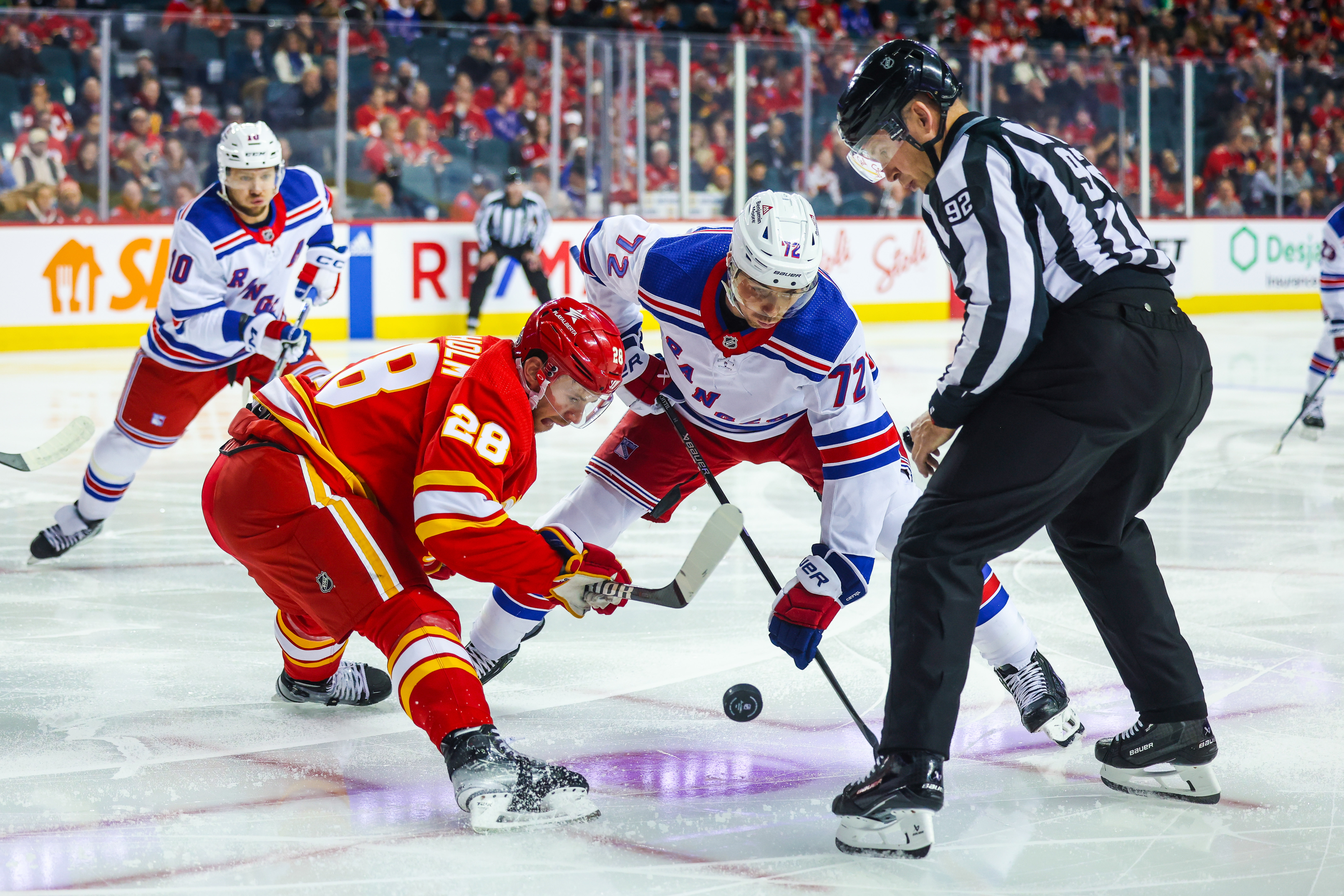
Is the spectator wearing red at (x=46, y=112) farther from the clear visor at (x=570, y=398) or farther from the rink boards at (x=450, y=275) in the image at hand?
the clear visor at (x=570, y=398)

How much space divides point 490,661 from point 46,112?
7974mm

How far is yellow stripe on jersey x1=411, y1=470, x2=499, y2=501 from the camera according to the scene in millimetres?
2406

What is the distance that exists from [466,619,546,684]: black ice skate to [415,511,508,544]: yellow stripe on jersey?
72cm

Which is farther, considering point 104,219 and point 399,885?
point 104,219

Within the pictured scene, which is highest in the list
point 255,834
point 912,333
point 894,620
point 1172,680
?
point 894,620

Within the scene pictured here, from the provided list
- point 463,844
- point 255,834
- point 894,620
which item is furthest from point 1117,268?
point 255,834

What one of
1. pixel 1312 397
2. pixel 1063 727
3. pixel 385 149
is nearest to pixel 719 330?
pixel 1063 727

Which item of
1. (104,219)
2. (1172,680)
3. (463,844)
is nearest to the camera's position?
(463,844)

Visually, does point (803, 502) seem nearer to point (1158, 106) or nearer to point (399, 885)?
point (399, 885)

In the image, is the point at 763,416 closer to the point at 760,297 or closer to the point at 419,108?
the point at 760,297

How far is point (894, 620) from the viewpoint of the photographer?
7.75 ft

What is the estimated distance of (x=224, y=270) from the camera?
464 cm

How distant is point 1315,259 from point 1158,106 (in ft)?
6.95

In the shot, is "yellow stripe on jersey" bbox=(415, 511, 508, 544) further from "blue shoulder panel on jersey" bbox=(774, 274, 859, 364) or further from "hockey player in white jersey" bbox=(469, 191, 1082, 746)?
"blue shoulder panel on jersey" bbox=(774, 274, 859, 364)
